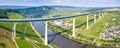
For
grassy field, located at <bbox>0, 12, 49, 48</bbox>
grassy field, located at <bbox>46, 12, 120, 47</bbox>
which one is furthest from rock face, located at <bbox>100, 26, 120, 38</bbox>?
grassy field, located at <bbox>0, 12, 49, 48</bbox>

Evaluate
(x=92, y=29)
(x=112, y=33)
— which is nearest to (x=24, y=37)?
(x=92, y=29)

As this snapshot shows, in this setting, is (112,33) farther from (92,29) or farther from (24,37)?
(24,37)

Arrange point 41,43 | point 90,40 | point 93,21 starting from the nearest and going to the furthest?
point 41,43
point 90,40
point 93,21

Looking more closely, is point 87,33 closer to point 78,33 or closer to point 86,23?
point 78,33

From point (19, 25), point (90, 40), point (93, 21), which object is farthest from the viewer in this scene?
point (93, 21)

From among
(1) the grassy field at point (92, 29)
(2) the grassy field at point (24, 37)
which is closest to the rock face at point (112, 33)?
(1) the grassy field at point (92, 29)

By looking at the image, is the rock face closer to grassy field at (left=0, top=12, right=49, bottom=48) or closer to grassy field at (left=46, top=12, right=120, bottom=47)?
grassy field at (left=46, top=12, right=120, bottom=47)

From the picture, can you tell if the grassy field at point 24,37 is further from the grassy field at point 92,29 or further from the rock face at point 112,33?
the rock face at point 112,33

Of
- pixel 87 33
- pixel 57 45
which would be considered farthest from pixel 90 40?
pixel 57 45
